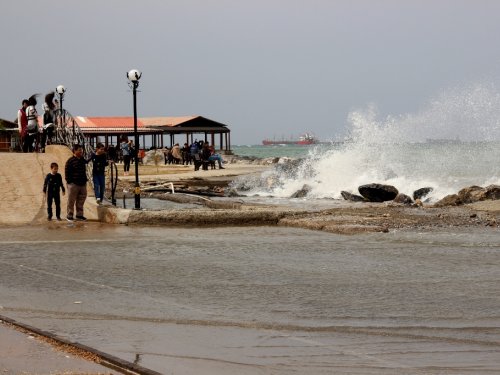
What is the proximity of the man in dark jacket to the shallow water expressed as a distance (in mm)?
1997

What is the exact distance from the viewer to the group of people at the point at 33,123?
70.8ft

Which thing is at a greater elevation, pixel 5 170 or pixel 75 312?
pixel 5 170

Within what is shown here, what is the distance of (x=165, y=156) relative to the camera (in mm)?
54812

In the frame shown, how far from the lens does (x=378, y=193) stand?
25984 mm

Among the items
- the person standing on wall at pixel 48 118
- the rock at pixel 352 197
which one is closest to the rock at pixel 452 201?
the rock at pixel 352 197

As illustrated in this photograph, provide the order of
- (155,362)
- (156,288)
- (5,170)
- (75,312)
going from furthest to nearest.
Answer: (5,170), (156,288), (75,312), (155,362)

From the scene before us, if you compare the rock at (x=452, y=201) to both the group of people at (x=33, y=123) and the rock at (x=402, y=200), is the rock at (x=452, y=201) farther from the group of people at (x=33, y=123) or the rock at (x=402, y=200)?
the group of people at (x=33, y=123)

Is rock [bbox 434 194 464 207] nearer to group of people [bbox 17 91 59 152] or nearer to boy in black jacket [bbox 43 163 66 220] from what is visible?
group of people [bbox 17 91 59 152]

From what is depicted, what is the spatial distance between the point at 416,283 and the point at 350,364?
12.5 feet

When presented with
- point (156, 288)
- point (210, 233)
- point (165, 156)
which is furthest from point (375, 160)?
point (156, 288)

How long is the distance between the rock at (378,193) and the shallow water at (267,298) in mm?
11486

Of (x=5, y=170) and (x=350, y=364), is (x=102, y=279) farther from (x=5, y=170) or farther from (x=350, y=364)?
(x=5, y=170)

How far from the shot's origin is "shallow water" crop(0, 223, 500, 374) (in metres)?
6.13

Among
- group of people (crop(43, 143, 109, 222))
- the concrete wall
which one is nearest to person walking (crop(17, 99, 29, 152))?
the concrete wall
